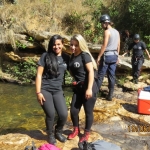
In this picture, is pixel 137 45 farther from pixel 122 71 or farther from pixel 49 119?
pixel 49 119

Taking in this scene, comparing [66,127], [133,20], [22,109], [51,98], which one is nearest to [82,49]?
[51,98]

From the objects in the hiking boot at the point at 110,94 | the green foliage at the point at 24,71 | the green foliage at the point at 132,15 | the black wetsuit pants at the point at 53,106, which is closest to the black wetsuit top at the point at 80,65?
the black wetsuit pants at the point at 53,106

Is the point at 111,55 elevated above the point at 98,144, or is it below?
above

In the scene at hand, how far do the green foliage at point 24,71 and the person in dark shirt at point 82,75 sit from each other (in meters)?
7.18

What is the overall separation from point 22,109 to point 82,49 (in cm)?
452

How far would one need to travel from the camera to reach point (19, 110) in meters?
7.33

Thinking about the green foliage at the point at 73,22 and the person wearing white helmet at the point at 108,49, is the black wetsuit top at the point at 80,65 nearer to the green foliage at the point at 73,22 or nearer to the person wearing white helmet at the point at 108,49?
the person wearing white helmet at the point at 108,49

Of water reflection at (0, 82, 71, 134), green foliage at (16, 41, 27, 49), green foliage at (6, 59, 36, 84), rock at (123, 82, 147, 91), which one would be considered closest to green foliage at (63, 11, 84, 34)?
green foliage at (16, 41, 27, 49)

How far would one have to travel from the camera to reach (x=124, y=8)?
1233 cm

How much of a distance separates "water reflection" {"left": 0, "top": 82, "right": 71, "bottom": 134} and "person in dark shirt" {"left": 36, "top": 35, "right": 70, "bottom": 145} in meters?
2.43

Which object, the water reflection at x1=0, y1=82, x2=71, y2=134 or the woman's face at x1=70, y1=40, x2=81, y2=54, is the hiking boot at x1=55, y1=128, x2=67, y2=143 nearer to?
the woman's face at x1=70, y1=40, x2=81, y2=54

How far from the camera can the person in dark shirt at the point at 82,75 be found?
139 inches

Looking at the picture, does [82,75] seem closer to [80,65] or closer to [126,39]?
[80,65]

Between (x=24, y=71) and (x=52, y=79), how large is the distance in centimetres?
784
